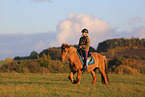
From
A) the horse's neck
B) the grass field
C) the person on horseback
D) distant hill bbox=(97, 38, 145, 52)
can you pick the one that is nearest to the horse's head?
the horse's neck

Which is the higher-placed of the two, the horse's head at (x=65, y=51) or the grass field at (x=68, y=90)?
the horse's head at (x=65, y=51)

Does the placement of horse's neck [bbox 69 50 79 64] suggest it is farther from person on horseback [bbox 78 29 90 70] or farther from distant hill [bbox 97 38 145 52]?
distant hill [bbox 97 38 145 52]

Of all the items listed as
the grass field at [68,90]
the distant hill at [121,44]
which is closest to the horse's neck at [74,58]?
the grass field at [68,90]

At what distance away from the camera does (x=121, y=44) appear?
72.8 meters

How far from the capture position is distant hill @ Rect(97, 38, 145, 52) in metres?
70.5

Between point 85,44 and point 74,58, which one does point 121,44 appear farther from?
point 74,58

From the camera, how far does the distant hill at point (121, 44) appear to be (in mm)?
70500

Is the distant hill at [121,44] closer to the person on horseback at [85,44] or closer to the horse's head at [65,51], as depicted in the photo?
the person on horseback at [85,44]

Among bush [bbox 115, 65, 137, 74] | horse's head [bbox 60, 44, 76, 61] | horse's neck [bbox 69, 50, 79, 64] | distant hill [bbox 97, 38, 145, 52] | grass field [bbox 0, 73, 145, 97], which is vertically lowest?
grass field [bbox 0, 73, 145, 97]

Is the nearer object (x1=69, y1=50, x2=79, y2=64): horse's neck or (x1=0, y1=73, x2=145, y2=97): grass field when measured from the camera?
(x1=0, y1=73, x2=145, y2=97): grass field

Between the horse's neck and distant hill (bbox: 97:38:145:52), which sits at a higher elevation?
distant hill (bbox: 97:38:145:52)

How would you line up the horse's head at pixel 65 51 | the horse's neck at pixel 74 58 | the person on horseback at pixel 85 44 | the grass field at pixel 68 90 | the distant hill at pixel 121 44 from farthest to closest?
the distant hill at pixel 121 44 → the person on horseback at pixel 85 44 → the horse's neck at pixel 74 58 → the horse's head at pixel 65 51 → the grass field at pixel 68 90

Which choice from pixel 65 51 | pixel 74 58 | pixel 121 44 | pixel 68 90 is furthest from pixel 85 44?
pixel 121 44

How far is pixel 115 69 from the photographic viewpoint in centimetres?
3325
